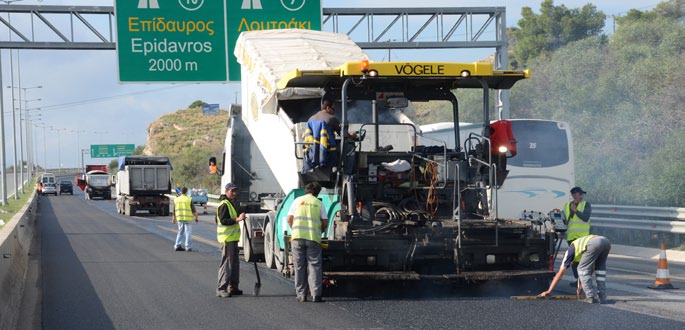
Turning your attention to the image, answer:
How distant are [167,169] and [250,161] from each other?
28.8 meters

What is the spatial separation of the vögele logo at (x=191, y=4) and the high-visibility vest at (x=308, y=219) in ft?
43.0

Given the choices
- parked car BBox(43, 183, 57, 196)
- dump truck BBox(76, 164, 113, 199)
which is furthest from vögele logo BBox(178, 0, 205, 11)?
parked car BBox(43, 183, 57, 196)

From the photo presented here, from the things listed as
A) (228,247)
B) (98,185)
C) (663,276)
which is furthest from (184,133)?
(663,276)

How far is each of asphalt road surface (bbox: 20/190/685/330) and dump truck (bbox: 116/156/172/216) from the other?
2802 cm

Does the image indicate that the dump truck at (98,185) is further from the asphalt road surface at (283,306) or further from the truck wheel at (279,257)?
the truck wheel at (279,257)


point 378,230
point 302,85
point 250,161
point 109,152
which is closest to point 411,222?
point 378,230

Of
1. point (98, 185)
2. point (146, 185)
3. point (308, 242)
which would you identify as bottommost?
point (98, 185)

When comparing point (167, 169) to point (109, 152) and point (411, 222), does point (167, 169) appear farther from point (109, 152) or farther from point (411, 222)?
point (109, 152)

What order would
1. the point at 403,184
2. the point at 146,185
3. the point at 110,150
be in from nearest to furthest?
the point at 403,184 < the point at 146,185 < the point at 110,150

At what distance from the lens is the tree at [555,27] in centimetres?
7675

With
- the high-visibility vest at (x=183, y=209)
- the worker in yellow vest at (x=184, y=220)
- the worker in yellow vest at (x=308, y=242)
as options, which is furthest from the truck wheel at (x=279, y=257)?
the high-visibility vest at (x=183, y=209)

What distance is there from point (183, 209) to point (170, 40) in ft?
16.2

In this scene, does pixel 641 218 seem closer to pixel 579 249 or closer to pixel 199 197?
pixel 579 249

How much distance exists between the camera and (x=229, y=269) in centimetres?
1245
